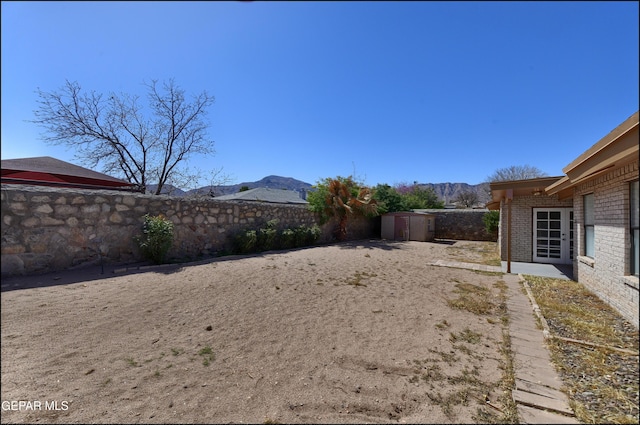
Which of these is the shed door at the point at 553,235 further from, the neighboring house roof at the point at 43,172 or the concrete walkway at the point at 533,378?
the neighboring house roof at the point at 43,172

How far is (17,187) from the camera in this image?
1192 millimetres

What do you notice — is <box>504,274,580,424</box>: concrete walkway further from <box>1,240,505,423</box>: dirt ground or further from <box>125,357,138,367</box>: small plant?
<box>125,357,138,367</box>: small plant

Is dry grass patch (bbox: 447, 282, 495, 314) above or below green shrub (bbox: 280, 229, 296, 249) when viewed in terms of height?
below

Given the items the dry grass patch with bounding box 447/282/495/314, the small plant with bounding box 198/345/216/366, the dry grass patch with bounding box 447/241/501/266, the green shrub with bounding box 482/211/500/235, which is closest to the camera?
the small plant with bounding box 198/345/216/366

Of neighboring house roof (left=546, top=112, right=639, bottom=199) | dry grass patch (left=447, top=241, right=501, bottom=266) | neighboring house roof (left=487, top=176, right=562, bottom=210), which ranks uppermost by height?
neighboring house roof (left=487, top=176, right=562, bottom=210)

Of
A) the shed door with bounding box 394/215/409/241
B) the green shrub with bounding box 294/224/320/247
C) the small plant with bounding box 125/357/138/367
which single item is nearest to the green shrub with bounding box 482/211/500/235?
the shed door with bounding box 394/215/409/241

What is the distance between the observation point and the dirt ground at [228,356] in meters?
1.51

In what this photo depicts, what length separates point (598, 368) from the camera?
1.85 metres

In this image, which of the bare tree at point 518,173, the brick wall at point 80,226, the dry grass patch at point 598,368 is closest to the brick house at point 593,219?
the dry grass patch at point 598,368

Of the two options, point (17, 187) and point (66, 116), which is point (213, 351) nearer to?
point (17, 187)

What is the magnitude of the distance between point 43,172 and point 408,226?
15710mm

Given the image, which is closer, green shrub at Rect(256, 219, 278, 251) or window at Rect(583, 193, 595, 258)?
window at Rect(583, 193, 595, 258)

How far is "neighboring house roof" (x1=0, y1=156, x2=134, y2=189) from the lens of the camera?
120 cm

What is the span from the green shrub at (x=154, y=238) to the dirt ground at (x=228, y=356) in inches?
33.5
